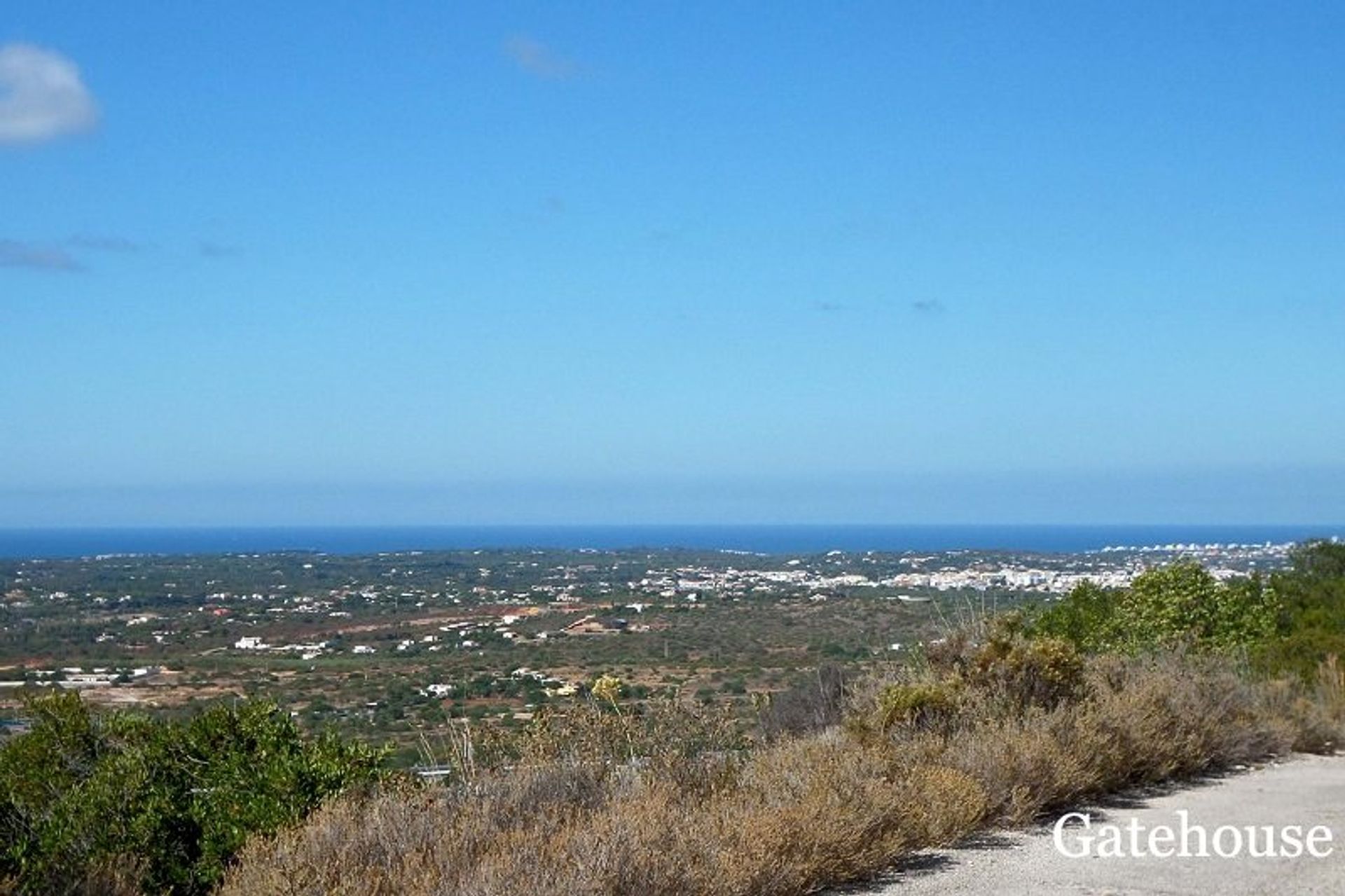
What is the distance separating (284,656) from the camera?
110ft

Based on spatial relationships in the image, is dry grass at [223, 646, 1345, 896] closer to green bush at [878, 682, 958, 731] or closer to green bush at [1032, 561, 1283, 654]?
green bush at [878, 682, 958, 731]

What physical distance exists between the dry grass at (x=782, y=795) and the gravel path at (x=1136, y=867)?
246 millimetres

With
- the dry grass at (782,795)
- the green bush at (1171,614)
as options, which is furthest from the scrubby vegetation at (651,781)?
the green bush at (1171,614)

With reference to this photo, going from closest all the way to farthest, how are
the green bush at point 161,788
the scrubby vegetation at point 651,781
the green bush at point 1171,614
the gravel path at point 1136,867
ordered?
1. the scrubby vegetation at point 651,781
2. the gravel path at point 1136,867
3. the green bush at point 161,788
4. the green bush at point 1171,614

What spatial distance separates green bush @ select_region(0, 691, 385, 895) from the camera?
887cm

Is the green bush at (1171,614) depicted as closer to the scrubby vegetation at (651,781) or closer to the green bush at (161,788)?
the scrubby vegetation at (651,781)

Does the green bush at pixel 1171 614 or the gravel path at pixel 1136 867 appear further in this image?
the green bush at pixel 1171 614

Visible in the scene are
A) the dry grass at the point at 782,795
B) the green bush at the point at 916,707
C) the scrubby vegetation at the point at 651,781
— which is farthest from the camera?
the green bush at the point at 916,707

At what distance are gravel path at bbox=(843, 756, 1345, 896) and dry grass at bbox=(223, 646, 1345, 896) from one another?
0.81 feet

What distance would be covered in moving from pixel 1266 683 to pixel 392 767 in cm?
983

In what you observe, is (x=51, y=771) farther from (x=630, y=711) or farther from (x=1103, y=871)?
(x=1103, y=871)

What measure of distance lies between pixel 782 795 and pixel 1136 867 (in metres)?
2.15

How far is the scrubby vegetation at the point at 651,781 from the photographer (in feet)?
23.8

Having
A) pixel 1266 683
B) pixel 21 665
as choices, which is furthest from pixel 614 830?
pixel 21 665
